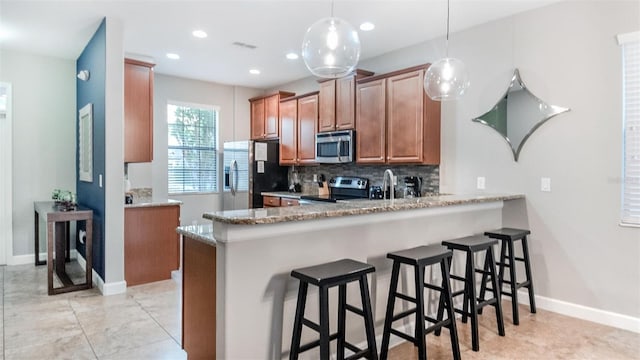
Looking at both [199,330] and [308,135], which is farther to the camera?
[308,135]

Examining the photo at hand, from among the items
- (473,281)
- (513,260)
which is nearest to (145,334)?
(473,281)

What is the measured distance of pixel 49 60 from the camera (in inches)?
203

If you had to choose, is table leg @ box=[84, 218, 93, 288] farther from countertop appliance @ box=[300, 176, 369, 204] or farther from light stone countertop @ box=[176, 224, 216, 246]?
countertop appliance @ box=[300, 176, 369, 204]

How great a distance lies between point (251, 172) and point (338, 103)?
1.81 metres

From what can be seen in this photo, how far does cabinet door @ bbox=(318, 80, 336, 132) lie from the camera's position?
514 cm

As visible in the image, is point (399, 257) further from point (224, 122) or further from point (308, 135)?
point (224, 122)

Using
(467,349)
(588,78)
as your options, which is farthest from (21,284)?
(588,78)

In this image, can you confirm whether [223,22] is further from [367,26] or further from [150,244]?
[150,244]

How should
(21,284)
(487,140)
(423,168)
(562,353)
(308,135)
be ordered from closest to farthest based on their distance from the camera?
(562,353) → (487,140) → (21,284) → (423,168) → (308,135)

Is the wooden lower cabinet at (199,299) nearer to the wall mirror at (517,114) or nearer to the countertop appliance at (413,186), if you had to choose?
the countertop appliance at (413,186)

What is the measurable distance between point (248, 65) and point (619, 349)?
5.01m

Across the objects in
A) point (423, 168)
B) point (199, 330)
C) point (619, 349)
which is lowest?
point (619, 349)

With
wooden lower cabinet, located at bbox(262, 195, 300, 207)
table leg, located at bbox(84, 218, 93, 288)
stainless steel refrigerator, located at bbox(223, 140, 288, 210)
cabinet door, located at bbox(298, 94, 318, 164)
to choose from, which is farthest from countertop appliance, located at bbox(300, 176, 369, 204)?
table leg, located at bbox(84, 218, 93, 288)

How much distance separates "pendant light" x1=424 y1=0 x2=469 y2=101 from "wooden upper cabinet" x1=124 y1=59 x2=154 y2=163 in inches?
130
